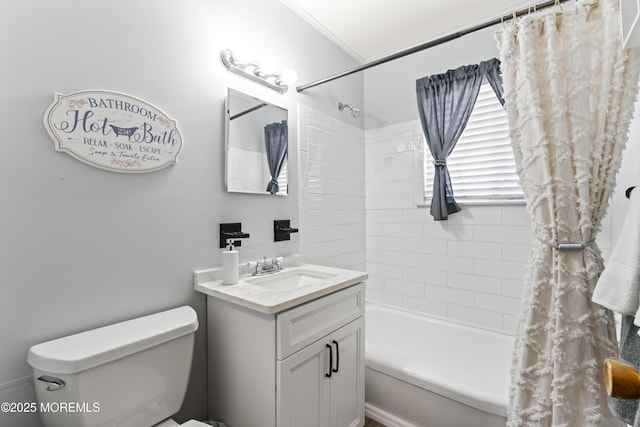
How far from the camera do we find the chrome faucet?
162 centimetres

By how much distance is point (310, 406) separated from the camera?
1.24 m

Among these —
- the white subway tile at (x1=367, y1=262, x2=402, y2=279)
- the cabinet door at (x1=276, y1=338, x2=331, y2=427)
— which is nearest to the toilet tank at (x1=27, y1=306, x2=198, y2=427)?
the cabinet door at (x1=276, y1=338, x2=331, y2=427)

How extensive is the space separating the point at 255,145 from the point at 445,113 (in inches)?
57.4

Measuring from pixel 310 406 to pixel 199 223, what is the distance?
3.24 feet

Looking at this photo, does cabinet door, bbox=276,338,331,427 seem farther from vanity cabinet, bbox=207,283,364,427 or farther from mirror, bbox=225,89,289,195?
mirror, bbox=225,89,289,195

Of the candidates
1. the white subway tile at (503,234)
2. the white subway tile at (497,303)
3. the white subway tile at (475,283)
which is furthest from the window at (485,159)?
the white subway tile at (497,303)

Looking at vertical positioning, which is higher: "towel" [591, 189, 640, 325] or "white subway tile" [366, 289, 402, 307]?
"towel" [591, 189, 640, 325]

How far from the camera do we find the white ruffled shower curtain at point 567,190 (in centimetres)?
96

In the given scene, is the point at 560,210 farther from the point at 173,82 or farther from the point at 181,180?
the point at 173,82

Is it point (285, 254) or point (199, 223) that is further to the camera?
point (285, 254)

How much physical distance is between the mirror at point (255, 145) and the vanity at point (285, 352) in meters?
0.54

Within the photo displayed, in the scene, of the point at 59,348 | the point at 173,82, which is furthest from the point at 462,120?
the point at 59,348

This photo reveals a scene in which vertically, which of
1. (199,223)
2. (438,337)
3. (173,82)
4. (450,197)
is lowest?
(438,337)

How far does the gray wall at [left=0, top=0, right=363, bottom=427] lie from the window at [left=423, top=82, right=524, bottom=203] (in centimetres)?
149
